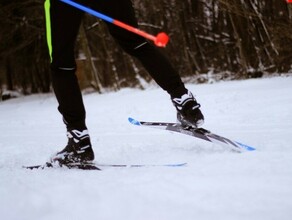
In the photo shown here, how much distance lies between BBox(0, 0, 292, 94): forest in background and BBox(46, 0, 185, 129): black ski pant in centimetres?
770

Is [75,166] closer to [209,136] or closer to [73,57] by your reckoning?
[73,57]

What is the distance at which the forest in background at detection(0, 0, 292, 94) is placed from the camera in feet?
35.3

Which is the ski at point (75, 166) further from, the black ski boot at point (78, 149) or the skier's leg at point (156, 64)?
the skier's leg at point (156, 64)

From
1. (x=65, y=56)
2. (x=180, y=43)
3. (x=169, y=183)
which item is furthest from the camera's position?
(x=180, y=43)

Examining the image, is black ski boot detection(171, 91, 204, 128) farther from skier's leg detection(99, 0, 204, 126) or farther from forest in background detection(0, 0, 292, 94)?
forest in background detection(0, 0, 292, 94)

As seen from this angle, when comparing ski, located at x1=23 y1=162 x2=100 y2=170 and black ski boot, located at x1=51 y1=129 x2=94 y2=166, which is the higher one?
black ski boot, located at x1=51 y1=129 x2=94 y2=166

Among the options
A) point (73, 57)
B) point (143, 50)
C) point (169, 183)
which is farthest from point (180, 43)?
point (169, 183)

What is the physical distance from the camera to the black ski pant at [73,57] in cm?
219

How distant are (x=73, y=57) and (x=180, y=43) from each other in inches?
551

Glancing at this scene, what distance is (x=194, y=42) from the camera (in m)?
15.7

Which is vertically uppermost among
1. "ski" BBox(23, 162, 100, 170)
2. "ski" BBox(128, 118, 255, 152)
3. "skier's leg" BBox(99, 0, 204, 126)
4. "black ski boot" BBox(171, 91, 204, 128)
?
"skier's leg" BBox(99, 0, 204, 126)

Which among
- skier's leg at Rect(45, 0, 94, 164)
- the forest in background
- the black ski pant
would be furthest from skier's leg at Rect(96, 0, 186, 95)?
the forest in background

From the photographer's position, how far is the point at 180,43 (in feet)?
52.0

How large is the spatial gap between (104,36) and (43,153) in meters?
13.9
